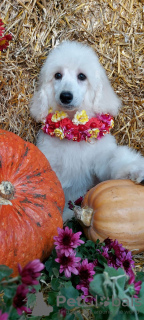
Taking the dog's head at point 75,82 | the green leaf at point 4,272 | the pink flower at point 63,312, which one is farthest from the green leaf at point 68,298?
the dog's head at point 75,82

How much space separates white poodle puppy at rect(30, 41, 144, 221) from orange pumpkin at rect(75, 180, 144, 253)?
1.15ft

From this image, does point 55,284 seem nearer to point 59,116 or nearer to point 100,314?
point 100,314

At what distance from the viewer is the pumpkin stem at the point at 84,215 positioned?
57.9 inches

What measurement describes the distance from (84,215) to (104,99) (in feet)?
2.80

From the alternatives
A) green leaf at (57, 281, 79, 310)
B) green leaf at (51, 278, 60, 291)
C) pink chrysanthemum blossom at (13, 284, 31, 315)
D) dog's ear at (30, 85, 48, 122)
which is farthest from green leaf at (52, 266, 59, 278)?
dog's ear at (30, 85, 48, 122)

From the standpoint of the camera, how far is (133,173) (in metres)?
1.61

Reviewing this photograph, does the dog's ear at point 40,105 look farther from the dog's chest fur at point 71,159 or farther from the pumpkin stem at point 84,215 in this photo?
the pumpkin stem at point 84,215

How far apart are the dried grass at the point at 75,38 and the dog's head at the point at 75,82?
4.9 inches

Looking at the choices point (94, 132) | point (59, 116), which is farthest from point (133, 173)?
point (59, 116)

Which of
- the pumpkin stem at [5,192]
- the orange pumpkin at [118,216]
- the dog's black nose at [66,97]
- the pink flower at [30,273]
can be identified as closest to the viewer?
the pink flower at [30,273]

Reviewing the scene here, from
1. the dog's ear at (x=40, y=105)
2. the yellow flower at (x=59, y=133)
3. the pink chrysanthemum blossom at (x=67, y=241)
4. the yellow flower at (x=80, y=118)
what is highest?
the dog's ear at (x=40, y=105)

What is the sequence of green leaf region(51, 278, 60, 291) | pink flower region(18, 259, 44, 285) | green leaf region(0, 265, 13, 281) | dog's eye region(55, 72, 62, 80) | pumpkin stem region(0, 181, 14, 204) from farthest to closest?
dog's eye region(55, 72, 62, 80), pumpkin stem region(0, 181, 14, 204), green leaf region(51, 278, 60, 291), green leaf region(0, 265, 13, 281), pink flower region(18, 259, 44, 285)

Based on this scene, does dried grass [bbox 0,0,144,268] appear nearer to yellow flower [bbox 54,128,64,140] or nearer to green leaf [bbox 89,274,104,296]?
yellow flower [bbox 54,128,64,140]

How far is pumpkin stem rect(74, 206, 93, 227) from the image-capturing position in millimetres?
1472
